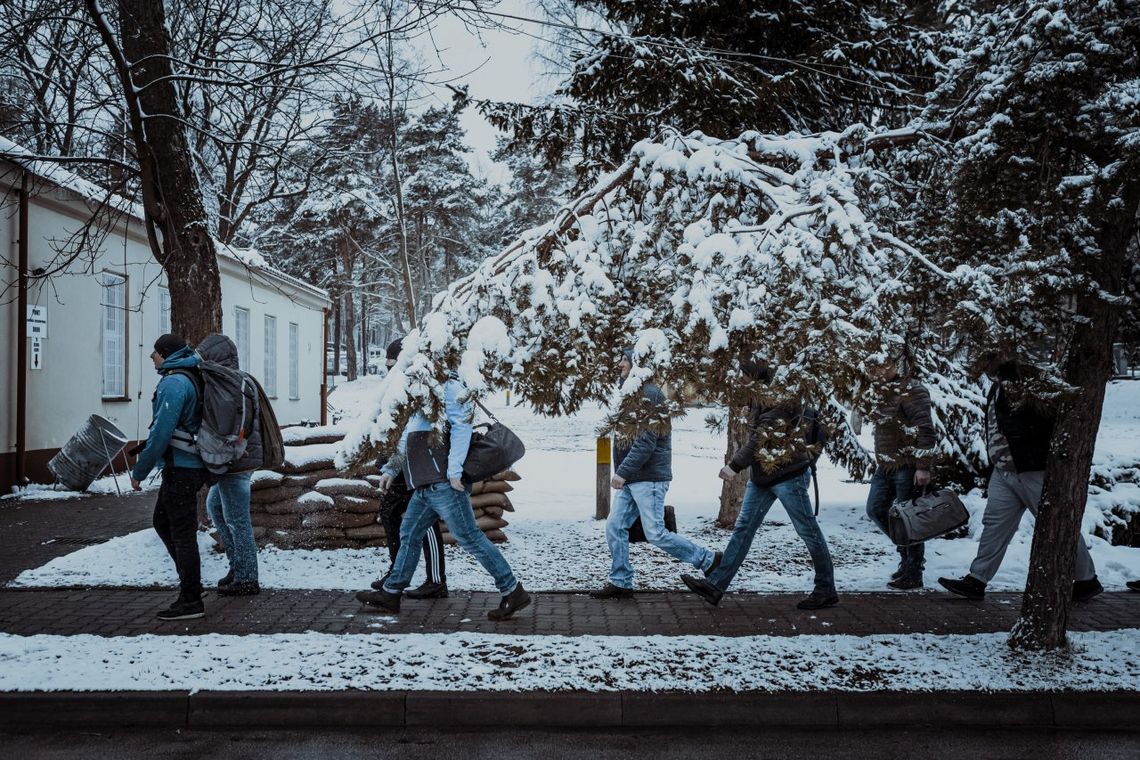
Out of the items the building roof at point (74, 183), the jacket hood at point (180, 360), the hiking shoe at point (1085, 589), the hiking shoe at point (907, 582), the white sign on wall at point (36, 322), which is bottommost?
the hiking shoe at point (907, 582)

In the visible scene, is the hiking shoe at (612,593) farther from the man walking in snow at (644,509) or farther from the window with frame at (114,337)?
the window with frame at (114,337)

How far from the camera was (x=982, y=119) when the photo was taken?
4.78 meters

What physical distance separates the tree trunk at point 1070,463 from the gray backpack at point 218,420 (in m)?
5.09

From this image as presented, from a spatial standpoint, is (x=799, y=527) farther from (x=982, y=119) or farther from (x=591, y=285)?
(x=982, y=119)

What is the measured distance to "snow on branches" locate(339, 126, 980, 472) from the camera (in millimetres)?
4477

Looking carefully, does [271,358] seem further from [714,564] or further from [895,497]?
[895,497]

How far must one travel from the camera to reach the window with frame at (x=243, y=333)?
20578mm

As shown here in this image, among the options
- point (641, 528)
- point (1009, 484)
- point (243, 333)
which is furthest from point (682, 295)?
point (243, 333)

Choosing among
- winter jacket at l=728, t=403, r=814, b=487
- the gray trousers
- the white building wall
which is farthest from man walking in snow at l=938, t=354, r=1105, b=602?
the white building wall

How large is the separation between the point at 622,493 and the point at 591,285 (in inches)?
82.2

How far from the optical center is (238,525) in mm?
6648

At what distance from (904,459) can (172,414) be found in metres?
4.69

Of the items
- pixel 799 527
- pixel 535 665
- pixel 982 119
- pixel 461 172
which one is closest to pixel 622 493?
pixel 799 527

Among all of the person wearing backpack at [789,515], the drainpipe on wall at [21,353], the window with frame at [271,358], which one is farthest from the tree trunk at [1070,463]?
the window with frame at [271,358]
